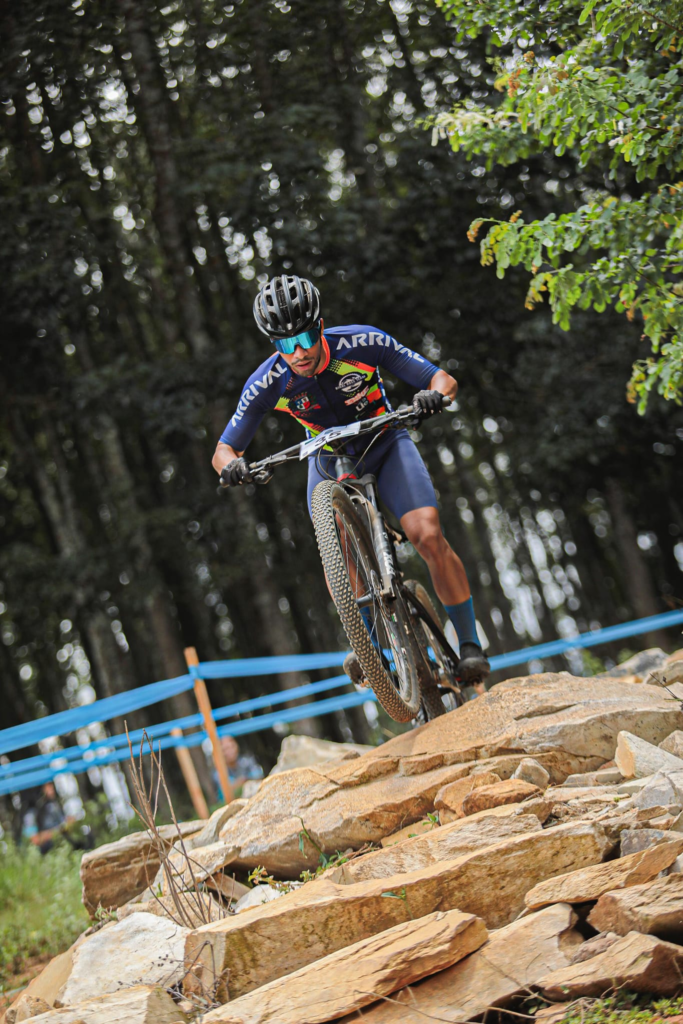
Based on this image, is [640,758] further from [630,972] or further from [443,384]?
[443,384]

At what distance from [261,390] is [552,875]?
9.96 feet

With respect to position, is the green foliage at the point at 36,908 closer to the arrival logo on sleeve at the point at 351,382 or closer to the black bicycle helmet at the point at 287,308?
the arrival logo on sleeve at the point at 351,382

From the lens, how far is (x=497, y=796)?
12.8 ft

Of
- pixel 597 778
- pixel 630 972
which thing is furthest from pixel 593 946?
pixel 597 778

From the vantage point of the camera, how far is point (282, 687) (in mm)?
15391

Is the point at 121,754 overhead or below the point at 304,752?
overhead

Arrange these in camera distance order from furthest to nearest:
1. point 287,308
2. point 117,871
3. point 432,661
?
point 432,661 → point 117,871 → point 287,308

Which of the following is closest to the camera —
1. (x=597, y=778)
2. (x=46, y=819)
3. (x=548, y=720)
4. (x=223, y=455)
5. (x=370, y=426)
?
(x=597, y=778)

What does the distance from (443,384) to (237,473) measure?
1.26 metres

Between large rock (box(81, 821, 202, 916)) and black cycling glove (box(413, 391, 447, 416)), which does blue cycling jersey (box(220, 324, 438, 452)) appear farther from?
large rock (box(81, 821, 202, 916))

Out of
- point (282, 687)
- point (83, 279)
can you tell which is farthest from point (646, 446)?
point (83, 279)

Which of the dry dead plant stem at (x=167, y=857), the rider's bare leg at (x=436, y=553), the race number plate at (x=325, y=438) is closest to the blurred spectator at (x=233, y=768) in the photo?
the rider's bare leg at (x=436, y=553)

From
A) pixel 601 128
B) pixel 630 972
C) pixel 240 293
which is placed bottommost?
pixel 630 972

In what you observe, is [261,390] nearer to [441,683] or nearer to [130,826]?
[441,683]
